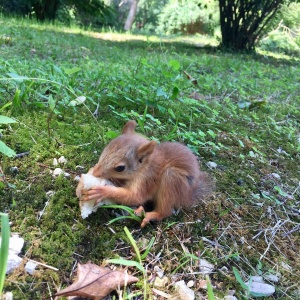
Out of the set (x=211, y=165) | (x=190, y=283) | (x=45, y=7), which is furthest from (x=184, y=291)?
(x=45, y=7)

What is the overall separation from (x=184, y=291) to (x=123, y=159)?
73cm

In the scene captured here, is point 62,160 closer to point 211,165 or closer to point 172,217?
point 172,217

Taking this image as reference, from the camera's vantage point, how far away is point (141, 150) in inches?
75.7

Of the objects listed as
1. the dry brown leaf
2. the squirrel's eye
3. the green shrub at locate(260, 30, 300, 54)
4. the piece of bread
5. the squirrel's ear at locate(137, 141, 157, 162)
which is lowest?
the dry brown leaf

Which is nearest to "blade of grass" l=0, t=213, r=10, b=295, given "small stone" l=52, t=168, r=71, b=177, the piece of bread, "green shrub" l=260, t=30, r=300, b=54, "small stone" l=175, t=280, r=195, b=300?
the piece of bread

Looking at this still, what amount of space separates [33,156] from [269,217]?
147cm

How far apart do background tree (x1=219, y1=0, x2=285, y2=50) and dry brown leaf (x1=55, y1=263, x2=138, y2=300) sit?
9.14m

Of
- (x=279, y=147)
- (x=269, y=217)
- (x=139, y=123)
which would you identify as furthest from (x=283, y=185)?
(x=139, y=123)

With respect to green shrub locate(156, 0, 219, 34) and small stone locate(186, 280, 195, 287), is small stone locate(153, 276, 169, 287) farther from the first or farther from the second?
green shrub locate(156, 0, 219, 34)

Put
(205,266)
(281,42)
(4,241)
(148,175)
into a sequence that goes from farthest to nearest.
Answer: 1. (281,42)
2. (148,175)
3. (205,266)
4. (4,241)

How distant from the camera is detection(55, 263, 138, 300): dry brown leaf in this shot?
1363mm

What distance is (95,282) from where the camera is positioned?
1414mm

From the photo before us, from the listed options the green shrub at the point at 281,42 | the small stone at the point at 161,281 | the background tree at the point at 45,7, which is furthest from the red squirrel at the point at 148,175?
the green shrub at the point at 281,42

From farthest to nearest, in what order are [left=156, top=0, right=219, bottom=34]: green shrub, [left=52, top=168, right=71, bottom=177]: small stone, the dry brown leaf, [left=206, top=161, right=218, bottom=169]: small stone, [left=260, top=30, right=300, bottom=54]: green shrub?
[left=156, top=0, right=219, bottom=34]: green shrub
[left=260, top=30, right=300, bottom=54]: green shrub
[left=206, top=161, right=218, bottom=169]: small stone
[left=52, top=168, right=71, bottom=177]: small stone
the dry brown leaf
